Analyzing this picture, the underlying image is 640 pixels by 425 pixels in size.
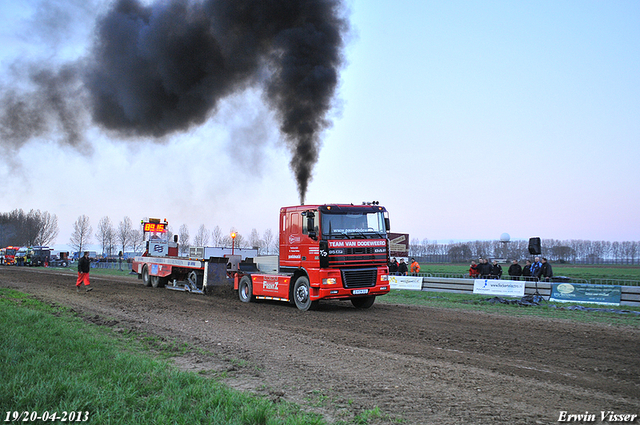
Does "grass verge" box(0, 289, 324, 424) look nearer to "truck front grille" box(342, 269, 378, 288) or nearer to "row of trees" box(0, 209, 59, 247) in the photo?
"truck front grille" box(342, 269, 378, 288)

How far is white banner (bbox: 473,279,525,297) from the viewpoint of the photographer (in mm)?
17984

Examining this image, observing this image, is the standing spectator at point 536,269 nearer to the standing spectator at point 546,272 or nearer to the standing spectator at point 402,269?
the standing spectator at point 546,272

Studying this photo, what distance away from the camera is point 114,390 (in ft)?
16.4

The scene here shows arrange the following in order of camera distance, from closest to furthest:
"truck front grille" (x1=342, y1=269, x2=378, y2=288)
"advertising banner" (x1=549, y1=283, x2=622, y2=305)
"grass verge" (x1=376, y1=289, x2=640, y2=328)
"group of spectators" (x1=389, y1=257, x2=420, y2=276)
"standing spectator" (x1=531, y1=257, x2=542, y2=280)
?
"grass verge" (x1=376, y1=289, x2=640, y2=328), "truck front grille" (x1=342, y1=269, x2=378, y2=288), "advertising banner" (x1=549, y1=283, x2=622, y2=305), "standing spectator" (x1=531, y1=257, x2=542, y2=280), "group of spectators" (x1=389, y1=257, x2=420, y2=276)

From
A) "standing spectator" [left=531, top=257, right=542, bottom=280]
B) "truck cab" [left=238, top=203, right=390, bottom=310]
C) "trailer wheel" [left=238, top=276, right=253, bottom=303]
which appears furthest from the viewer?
"standing spectator" [left=531, top=257, right=542, bottom=280]

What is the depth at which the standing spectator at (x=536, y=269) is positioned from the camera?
17453mm

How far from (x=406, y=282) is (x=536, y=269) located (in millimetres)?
6853

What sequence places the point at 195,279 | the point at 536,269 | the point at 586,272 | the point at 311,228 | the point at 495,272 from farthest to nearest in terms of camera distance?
the point at 586,272, the point at 195,279, the point at 495,272, the point at 536,269, the point at 311,228

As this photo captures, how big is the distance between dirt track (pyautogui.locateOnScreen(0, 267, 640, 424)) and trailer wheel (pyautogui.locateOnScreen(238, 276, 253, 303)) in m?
3.21

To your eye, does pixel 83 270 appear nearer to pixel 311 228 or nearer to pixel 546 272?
pixel 311 228

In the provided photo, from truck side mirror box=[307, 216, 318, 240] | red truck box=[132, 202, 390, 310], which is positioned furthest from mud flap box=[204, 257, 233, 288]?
truck side mirror box=[307, 216, 318, 240]

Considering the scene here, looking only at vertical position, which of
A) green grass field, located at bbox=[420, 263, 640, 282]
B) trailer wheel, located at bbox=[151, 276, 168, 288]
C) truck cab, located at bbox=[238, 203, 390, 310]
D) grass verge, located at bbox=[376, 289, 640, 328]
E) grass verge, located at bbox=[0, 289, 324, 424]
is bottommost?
green grass field, located at bbox=[420, 263, 640, 282]

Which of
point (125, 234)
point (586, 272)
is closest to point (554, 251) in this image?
point (586, 272)

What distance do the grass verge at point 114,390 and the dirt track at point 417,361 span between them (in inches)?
24.2
